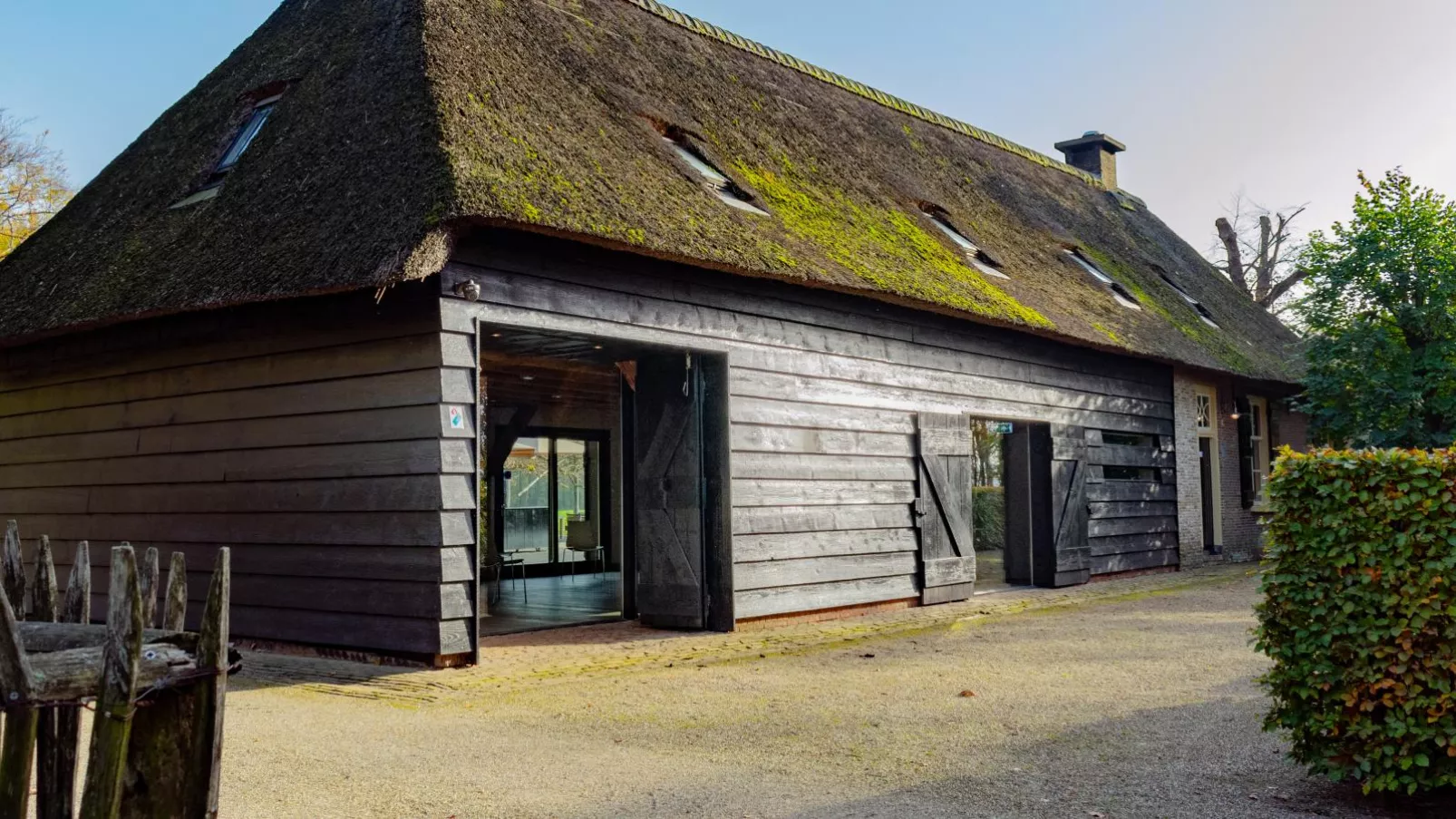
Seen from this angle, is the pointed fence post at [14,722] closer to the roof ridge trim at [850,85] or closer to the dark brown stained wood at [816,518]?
the dark brown stained wood at [816,518]

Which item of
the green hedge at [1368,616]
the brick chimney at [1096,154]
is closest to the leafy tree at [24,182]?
the brick chimney at [1096,154]

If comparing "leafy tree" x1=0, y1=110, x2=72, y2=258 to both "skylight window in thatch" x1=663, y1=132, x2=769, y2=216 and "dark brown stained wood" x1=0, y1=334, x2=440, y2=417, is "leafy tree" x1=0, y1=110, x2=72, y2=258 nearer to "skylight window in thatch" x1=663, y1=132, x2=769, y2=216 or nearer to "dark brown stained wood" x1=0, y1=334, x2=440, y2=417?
"dark brown stained wood" x1=0, y1=334, x2=440, y2=417

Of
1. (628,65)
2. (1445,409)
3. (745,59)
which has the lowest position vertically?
(1445,409)

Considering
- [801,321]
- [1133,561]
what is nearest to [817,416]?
[801,321]

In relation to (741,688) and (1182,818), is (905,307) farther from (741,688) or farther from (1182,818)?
(1182,818)

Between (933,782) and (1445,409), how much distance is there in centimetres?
1158

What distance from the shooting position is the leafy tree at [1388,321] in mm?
13711

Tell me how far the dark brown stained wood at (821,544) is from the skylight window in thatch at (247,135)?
17.8 ft

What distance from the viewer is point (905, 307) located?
37.6 ft

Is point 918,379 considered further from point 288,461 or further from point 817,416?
point 288,461

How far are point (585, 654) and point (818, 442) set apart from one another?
119 inches

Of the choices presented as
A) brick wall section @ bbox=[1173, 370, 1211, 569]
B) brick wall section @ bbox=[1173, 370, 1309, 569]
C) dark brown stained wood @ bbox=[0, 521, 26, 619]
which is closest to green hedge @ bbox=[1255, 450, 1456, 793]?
dark brown stained wood @ bbox=[0, 521, 26, 619]

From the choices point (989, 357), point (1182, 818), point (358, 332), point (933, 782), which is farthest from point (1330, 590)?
point (989, 357)

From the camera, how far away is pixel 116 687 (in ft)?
9.48
